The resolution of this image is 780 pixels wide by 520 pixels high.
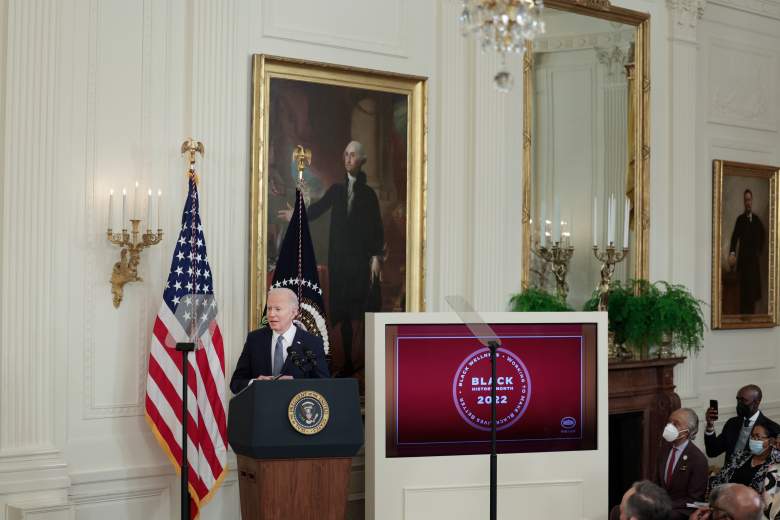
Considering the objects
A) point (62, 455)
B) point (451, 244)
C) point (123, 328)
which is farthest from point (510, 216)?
point (62, 455)

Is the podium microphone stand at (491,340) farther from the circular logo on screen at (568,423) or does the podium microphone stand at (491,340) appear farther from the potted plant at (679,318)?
the potted plant at (679,318)

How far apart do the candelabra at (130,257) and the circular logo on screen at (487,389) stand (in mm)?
2345

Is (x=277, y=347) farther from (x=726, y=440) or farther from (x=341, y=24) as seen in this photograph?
(x=726, y=440)

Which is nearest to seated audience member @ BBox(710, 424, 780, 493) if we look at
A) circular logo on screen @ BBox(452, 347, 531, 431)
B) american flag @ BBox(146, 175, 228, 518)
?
circular logo on screen @ BBox(452, 347, 531, 431)

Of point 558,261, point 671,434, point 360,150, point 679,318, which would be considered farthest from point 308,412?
point 679,318

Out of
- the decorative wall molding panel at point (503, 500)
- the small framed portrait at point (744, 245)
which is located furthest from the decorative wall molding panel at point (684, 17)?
the decorative wall molding panel at point (503, 500)

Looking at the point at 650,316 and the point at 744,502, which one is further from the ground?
the point at 650,316

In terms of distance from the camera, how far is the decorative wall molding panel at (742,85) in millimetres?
10078

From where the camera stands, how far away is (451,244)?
811 centimetres

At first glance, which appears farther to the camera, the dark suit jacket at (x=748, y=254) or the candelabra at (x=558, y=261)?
the dark suit jacket at (x=748, y=254)

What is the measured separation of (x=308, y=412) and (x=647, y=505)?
198 cm

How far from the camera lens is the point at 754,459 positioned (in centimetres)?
759

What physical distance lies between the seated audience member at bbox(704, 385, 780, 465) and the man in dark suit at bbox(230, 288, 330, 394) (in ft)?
12.5

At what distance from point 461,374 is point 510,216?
6.35 feet
